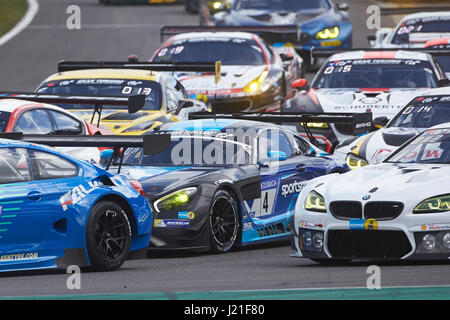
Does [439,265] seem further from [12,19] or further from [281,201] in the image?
[12,19]

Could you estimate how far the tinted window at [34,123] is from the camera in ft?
44.3

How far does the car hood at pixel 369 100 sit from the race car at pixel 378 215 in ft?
19.2

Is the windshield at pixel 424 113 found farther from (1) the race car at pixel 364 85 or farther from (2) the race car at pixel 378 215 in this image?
(2) the race car at pixel 378 215

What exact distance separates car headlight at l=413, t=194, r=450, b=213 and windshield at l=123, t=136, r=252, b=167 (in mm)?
3217

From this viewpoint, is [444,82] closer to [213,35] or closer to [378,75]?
[378,75]

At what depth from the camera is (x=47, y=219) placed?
9.81 meters

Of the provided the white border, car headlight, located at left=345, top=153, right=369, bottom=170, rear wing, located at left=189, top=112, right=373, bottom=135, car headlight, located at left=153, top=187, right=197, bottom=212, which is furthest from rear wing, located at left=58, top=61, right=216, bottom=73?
the white border

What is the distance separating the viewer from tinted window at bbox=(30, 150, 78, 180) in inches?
394

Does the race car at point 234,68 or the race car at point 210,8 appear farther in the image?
the race car at point 210,8

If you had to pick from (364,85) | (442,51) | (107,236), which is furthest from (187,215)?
(442,51)

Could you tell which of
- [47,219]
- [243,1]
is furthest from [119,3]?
[47,219]

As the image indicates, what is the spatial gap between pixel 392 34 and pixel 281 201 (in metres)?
11.7

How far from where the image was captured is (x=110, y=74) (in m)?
17.4

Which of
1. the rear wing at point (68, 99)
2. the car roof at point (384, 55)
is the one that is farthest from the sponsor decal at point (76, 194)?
the car roof at point (384, 55)
